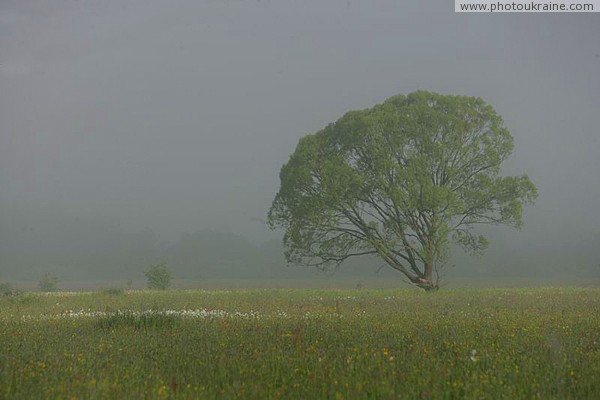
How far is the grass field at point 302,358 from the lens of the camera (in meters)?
5.75

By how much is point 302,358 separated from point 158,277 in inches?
1516

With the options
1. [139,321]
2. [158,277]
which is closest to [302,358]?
[139,321]

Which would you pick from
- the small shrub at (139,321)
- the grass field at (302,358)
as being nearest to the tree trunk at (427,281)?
the grass field at (302,358)

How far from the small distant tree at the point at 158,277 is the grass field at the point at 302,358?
3201cm

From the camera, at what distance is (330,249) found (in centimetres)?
2881

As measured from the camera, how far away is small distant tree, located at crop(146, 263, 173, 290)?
1709 inches

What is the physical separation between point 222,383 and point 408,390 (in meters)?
2.25

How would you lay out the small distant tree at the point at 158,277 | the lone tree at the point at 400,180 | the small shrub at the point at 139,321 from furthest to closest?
1. the small distant tree at the point at 158,277
2. the lone tree at the point at 400,180
3. the small shrub at the point at 139,321

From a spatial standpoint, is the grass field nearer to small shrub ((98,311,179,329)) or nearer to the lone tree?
small shrub ((98,311,179,329))

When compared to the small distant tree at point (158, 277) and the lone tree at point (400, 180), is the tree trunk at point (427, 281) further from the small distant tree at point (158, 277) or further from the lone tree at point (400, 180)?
the small distant tree at point (158, 277)

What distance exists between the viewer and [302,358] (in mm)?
7312

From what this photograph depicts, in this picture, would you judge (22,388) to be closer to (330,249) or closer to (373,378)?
(373,378)

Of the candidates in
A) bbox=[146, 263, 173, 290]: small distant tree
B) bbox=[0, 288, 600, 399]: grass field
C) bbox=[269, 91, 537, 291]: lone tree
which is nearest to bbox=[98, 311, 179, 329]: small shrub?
bbox=[0, 288, 600, 399]: grass field

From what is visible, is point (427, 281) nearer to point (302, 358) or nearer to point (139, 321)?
point (139, 321)
